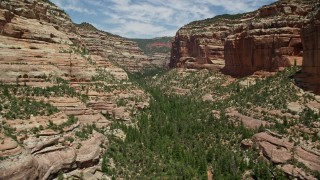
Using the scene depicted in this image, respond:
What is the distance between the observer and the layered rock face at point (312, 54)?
67250mm

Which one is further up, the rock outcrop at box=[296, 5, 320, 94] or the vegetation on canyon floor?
the rock outcrop at box=[296, 5, 320, 94]

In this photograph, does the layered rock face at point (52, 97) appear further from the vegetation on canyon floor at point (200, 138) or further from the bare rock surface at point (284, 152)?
the bare rock surface at point (284, 152)

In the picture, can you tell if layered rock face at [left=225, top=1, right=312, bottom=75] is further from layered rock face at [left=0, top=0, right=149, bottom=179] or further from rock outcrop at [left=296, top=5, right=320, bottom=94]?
layered rock face at [left=0, top=0, right=149, bottom=179]

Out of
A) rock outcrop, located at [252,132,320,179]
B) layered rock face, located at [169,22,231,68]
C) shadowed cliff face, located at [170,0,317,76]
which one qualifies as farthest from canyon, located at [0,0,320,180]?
layered rock face, located at [169,22,231,68]

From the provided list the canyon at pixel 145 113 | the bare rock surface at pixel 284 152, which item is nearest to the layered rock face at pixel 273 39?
the canyon at pixel 145 113

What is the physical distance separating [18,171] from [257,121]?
160 ft

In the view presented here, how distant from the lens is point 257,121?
69.9 m

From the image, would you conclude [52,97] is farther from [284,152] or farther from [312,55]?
[312,55]

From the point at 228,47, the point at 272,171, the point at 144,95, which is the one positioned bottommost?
the point at 272,171

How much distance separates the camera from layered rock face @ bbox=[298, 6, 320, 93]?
67.2 meters

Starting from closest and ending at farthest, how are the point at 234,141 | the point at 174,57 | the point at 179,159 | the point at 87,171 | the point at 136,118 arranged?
the point at 87,171 → the point at 179,159 → the point at 234,141 → the point at 136,118 → the point at 174,57

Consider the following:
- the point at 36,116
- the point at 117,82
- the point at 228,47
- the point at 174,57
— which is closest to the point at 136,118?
the point at 117,82

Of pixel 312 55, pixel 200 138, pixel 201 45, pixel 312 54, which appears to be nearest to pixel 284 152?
pixel 200 138

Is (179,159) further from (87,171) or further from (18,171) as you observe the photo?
(18,171)
